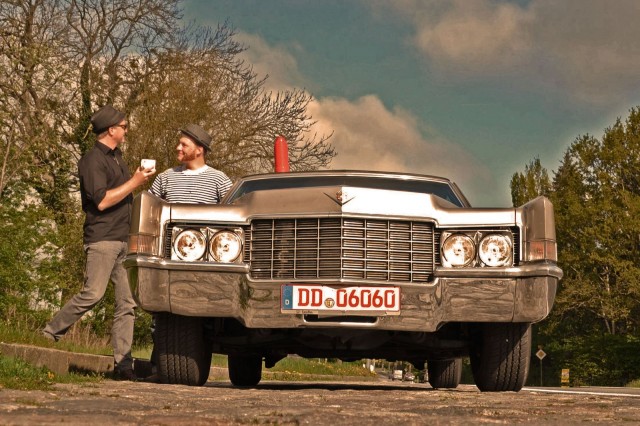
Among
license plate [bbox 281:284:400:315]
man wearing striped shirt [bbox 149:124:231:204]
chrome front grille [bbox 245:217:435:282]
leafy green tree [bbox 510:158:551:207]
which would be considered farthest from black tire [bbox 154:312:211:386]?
leafy green tree [bbox 510:158:551:207]

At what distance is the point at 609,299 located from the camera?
46.3m

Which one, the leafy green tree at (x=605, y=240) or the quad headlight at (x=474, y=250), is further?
the leafy green tree at (x=605, y=240)

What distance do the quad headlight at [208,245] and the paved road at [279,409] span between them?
100cm

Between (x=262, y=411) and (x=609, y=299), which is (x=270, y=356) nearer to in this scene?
(x=262, y=411)

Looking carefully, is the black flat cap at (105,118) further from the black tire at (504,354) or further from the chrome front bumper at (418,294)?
the black tire at (504,354)

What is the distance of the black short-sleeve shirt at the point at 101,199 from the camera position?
26.7ft

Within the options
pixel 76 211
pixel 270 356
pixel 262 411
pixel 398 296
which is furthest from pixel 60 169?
pixel 262 411

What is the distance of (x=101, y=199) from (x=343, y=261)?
2.41 meters

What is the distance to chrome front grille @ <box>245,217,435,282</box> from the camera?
21.9ft

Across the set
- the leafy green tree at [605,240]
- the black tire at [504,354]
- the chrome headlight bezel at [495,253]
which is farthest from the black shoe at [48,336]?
the leafy green tree at [605,240]

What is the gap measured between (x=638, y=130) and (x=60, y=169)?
2558cm

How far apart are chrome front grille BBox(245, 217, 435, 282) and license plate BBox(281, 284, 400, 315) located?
0.12 m

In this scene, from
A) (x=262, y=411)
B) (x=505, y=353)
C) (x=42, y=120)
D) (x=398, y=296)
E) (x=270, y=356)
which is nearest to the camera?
(x=262, y=411)

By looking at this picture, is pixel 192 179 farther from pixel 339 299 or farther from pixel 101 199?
pixel 339 299
